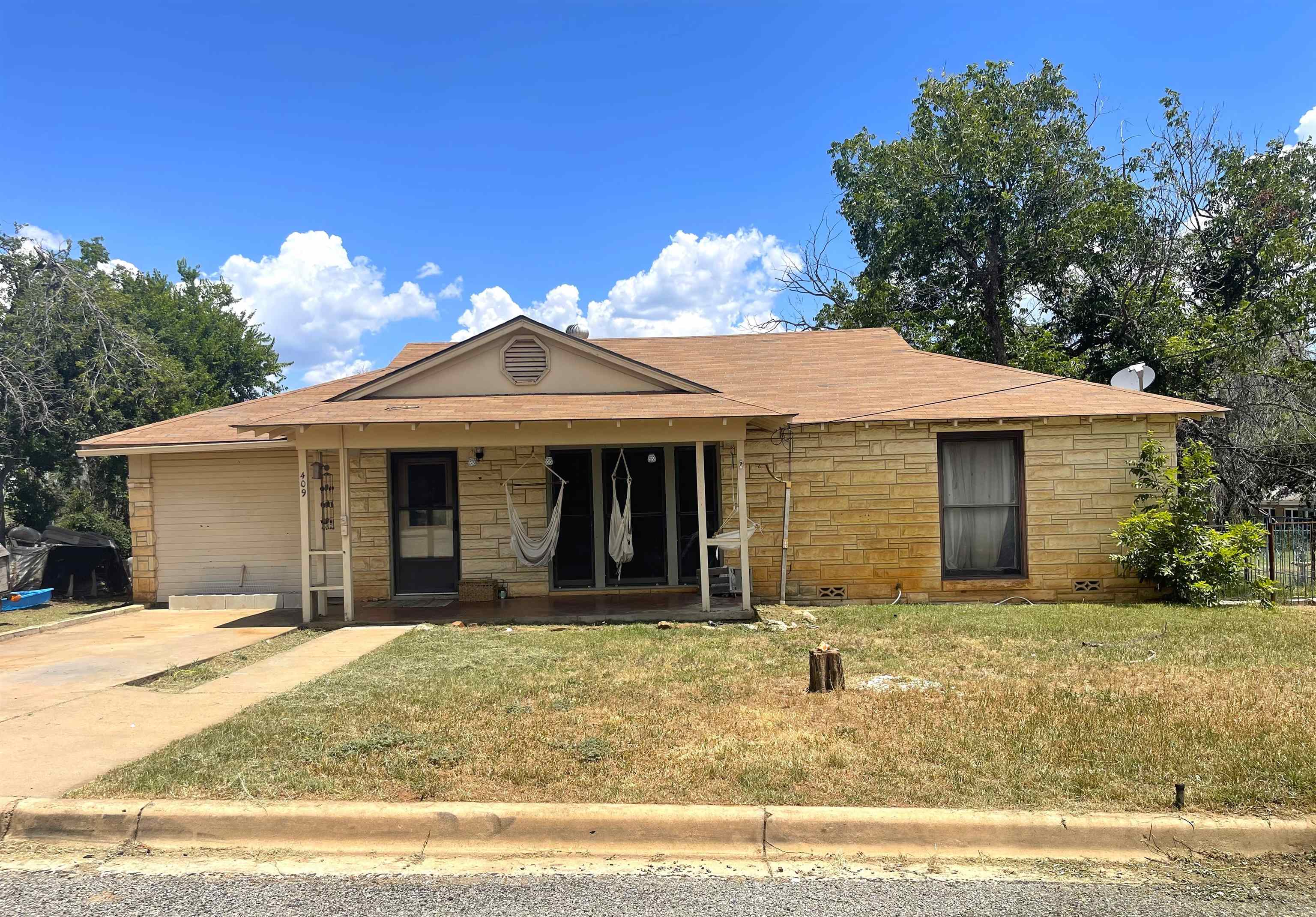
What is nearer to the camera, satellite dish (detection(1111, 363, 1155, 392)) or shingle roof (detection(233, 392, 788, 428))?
shingle roof (detection(233, 392, 788, 428))

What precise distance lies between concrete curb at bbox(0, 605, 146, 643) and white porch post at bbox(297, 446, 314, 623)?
122 inches

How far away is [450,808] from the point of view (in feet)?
13.5

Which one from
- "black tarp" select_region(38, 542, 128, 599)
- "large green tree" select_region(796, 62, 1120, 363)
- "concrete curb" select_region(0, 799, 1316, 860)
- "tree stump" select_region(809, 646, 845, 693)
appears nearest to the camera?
"concrete curb" select_region(0, 799, 1316, 860)

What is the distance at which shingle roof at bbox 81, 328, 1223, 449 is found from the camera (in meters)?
9.95

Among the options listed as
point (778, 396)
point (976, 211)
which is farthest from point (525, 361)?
point (976, 211)

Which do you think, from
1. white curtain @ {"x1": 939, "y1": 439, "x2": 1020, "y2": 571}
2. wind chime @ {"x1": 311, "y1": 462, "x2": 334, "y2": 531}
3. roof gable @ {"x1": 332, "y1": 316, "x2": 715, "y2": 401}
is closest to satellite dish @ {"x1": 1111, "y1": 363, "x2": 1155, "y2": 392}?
white curtain @ {"x1": 939, "y1": 439, "x2": 1020, "y2": 571}

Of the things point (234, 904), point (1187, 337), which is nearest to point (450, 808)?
point (234, 904)

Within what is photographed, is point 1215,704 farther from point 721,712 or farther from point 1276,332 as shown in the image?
point 1276,332

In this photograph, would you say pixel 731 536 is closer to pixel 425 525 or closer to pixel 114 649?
pixel 425 525

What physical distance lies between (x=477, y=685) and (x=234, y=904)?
3.13 meters

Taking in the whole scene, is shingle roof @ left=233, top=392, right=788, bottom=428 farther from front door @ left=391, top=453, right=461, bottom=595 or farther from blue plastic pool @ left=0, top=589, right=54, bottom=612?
blue plastic pool @ left=0, top=589, right=54, bottom=612

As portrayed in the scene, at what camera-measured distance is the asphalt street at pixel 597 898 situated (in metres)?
3.36

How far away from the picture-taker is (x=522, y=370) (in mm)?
10859

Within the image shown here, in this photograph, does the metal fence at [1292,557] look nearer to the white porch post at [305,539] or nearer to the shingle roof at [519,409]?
the shingle roof at [519,409]
